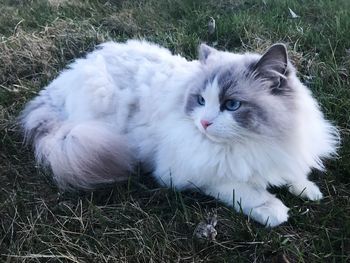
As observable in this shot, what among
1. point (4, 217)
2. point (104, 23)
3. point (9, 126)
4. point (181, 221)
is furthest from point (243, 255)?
point (104, 23)

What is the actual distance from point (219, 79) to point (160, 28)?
1964 millimetres

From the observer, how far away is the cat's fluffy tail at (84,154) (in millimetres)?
2193

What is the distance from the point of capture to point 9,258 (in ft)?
6.01

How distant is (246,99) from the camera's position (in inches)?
79.6

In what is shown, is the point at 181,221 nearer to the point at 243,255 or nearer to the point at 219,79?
the point at 243,255

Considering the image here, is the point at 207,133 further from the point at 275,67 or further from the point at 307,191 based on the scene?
the point at 307,191

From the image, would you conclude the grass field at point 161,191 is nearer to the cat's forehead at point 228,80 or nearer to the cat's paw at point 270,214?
the cat's paw at point 270,214

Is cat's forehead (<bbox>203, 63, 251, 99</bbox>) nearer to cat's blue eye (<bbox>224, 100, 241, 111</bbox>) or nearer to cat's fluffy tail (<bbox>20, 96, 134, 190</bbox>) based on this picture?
cat's blue eye (<bbox>224, 100, 241, 111</bbox>)

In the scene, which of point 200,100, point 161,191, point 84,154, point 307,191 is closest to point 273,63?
point 200,100

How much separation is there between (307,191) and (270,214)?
29 centimetres

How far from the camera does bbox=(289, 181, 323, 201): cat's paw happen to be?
218cm

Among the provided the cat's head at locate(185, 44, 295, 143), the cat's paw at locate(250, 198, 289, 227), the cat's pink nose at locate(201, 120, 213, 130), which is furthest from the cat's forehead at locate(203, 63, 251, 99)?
the cat's paw at locate(250, 198, 289, 227)

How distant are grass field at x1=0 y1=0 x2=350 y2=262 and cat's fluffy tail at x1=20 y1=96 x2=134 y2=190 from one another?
9cm

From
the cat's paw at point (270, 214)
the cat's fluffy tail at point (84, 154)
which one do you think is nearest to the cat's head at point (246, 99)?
the cat's paw at point (270, 214)
